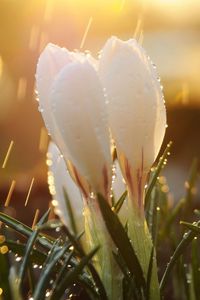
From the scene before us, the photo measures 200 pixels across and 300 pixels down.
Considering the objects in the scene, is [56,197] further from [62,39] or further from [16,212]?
[62,39]

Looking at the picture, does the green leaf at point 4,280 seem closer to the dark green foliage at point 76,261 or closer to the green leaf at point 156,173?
the dark green foliage at point 76,261

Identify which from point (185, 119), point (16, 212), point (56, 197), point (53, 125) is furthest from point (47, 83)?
point (185, 119)

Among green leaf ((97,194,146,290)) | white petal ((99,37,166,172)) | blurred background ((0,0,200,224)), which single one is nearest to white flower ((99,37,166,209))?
white petal ((99,37,166,172))

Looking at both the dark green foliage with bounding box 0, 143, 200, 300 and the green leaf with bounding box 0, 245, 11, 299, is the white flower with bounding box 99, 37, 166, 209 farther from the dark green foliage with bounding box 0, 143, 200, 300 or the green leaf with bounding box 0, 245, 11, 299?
the green leaf with bounding box 0, 245, 11, 299

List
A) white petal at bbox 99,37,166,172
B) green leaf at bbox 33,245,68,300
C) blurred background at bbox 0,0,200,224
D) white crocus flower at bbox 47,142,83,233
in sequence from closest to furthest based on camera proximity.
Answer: green leaf at bbox 33,245,68,300 → white petal at bbox 99,37,166,172 → white crocus flower at bbox 47,142,83,233 → blurred background at bbox 0,0,200,224

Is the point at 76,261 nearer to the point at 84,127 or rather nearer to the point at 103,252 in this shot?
the point at 103,252

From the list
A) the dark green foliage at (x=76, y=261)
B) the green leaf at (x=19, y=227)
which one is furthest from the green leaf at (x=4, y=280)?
the green leaf at (x=19, y=227)
